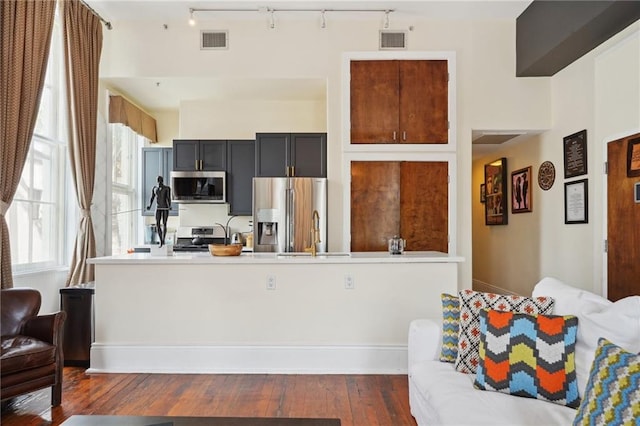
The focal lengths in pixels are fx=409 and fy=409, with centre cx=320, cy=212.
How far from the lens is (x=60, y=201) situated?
4.13 metres

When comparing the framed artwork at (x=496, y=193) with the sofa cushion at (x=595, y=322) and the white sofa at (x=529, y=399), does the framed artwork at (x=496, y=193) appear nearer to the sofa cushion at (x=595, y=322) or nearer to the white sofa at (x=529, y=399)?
the white sofa at (x=529, y=399)

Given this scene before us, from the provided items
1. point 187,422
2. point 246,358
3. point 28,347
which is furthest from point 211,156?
point 187,422

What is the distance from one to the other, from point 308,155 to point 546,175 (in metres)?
2.92

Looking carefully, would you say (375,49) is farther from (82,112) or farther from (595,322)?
(595,322)

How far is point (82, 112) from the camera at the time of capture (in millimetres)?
4090

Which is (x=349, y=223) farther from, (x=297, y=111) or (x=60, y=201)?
(x=60, y=201)

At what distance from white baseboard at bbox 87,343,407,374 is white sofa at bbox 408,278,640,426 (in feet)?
3.54

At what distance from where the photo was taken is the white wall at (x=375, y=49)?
470cm

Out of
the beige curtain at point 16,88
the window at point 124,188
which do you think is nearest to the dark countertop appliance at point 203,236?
the window at point 124,188

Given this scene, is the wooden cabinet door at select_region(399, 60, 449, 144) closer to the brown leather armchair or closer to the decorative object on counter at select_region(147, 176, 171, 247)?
the decorative object on counter at select_region(147, 176, 171, 247)

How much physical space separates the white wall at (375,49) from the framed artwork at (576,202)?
868 millimetres

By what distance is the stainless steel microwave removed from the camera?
5.73m

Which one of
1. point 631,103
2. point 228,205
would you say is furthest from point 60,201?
point 631,103

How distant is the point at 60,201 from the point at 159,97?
85.9 inches
